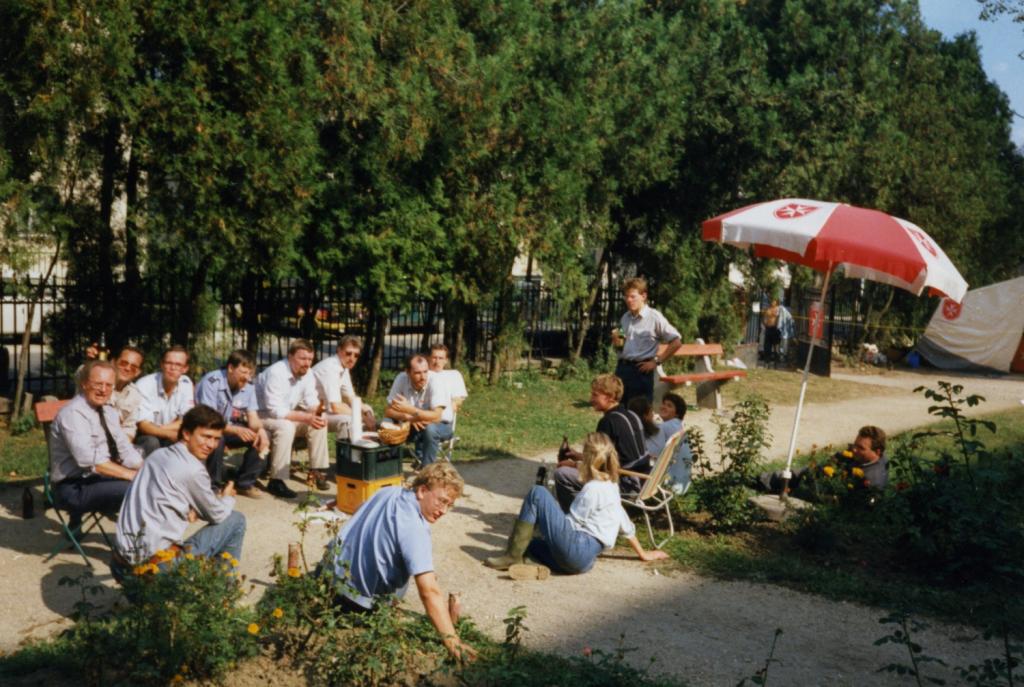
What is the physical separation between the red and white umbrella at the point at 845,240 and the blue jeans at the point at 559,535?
8.12 feet

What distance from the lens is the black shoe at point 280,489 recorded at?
8.91 meters

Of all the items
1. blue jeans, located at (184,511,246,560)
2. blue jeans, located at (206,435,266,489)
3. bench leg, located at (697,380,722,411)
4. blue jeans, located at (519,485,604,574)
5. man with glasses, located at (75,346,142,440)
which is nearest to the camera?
blue jeans, located at (184,511,246,560)

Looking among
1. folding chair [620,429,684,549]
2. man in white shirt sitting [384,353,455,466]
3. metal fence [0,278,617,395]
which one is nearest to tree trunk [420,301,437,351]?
metal fence [0,278,617,395]

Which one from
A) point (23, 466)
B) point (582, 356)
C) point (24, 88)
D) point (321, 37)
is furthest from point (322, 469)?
point (582, 356)

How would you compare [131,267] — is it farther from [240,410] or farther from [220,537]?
[220,537]

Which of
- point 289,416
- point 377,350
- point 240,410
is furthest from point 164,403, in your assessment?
point 377,350

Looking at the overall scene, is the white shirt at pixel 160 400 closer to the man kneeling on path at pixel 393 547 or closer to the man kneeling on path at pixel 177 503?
the man kneeling on path at pixel 177 503

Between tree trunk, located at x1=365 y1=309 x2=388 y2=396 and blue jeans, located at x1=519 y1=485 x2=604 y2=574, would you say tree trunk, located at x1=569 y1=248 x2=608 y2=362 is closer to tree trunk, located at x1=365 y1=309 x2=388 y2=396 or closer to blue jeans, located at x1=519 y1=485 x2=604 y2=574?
tree trunk, located at x1=365 y1=309 x2=388 y2=396

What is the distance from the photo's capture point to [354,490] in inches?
324

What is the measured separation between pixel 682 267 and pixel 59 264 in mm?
10558

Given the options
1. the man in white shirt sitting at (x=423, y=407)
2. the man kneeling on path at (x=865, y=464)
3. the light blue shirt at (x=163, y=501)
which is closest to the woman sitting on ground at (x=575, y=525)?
the light blue shirt at (x=163, y=501)

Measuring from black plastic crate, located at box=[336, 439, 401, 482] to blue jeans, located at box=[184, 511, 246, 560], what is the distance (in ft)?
6.46

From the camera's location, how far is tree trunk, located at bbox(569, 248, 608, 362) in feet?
59.0

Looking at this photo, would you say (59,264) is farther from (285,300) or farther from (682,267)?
(682,267)
